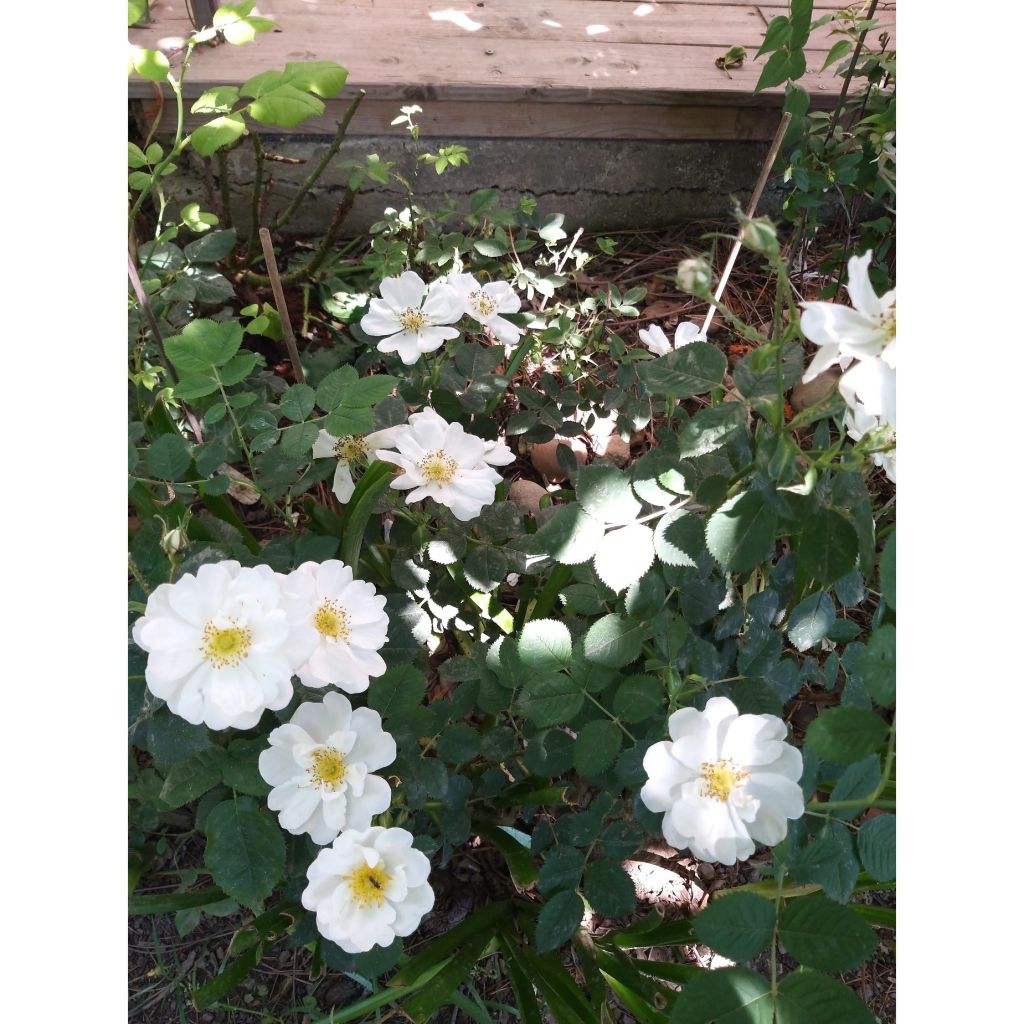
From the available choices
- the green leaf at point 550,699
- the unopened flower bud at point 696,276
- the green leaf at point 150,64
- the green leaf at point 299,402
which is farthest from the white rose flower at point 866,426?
the green leaf at point 150,64

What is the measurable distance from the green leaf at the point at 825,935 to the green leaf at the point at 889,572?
0.27 metres

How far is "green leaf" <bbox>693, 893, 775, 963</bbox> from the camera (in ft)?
2.46

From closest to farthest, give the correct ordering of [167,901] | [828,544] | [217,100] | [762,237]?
[762,237] → [828,544] → [167,901] → [217,100]

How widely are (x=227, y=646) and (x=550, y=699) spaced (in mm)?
365

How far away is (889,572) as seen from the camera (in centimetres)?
68

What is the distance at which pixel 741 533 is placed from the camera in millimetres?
757

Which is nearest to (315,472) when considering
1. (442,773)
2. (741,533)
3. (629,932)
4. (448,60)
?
(442,773)

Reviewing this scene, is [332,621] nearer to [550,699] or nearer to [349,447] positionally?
[550,699]

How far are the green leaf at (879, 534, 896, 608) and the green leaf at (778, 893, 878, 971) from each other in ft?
0.88

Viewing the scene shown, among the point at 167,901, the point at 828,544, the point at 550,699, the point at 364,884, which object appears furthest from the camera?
the point at 167,901

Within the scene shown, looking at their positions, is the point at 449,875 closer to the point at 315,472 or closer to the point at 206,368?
the point at 315,472

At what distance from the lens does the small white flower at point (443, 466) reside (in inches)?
41.6

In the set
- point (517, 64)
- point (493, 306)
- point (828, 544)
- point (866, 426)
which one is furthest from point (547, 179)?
point (828, 544)

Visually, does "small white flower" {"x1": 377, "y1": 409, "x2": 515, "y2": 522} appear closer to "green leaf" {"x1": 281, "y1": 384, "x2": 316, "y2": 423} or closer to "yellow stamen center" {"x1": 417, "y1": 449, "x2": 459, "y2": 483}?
"yellow stamen center" {"x1": 417, "y1": 449, "x2": 459, "y2": 483}
